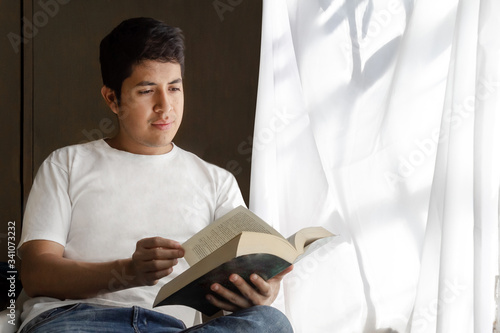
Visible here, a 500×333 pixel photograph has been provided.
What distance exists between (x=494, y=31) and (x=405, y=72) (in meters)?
0.29

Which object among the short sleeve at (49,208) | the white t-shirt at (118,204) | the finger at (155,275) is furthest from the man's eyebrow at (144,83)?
the finger at (155,275)

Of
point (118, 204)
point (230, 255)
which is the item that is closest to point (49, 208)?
point (118, 204)

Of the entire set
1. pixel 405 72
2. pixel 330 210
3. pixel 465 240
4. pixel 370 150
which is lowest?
pixel 465 240

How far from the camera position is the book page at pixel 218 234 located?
118cm

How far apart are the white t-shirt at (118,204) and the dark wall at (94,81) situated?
670 millimetres

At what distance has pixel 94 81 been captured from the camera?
90.0 inches

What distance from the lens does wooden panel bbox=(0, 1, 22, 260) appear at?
7.40 feet

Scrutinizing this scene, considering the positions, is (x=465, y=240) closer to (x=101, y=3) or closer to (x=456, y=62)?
(x=456, y=62)

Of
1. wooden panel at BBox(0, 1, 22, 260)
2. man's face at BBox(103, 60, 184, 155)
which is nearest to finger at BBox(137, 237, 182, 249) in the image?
man's face at BBox(103, 60, 184, 155)

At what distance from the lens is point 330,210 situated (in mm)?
1729

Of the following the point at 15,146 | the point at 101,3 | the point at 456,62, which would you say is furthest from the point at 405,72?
the point at 15,146

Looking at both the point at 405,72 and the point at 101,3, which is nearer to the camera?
the point at 405,72

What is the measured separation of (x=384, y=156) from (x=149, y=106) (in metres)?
0.61

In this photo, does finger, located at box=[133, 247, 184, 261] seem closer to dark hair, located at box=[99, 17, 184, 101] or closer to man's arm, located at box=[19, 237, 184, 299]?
man's arm, located at box=[19, 237, 184, 299]
